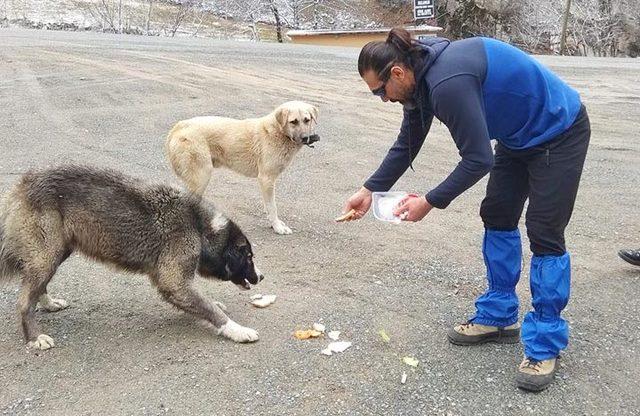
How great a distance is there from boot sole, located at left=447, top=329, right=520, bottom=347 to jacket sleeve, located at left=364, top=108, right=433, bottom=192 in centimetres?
123

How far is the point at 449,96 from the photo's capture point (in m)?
3.39

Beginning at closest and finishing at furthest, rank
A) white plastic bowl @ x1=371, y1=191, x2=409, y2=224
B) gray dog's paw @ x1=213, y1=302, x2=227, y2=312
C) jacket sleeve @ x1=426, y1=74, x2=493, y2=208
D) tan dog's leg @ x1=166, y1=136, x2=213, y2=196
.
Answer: jacket sleeve @ x1=426, y1=74, x2=493, y2=208, white plastic bowl @ x1=371, y1=191, x2=409, y2=224, gray dog's paw @ x1=213, y1=302, x2=227, y2=312, tan dog's leg @ x1=166, y1=136, x2=213, y2=196

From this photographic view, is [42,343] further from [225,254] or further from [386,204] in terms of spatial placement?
[386,204]

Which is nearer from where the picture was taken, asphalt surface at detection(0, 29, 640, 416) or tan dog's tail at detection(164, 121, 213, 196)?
asphalt surface at detection(0, 29, 640, 416)

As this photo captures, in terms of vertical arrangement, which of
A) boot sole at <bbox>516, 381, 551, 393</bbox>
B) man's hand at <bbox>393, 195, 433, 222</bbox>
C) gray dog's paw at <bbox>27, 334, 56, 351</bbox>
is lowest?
boot sole at <bbox>516, 381, 551, 393</bbox>

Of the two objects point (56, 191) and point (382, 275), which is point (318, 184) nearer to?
point (382, 275)

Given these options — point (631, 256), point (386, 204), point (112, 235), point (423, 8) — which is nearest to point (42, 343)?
point (112, 235)

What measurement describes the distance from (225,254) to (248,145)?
8.18ft

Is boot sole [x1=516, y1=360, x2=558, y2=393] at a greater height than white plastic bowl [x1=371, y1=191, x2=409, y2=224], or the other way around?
white plastic bowl [x1=371, y1=191, x2=409, y2=224]

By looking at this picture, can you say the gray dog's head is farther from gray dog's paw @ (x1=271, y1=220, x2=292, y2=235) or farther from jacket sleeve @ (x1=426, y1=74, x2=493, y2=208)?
jacket sleeve @ (x1=426, y1=74, x2=493, y2=208)

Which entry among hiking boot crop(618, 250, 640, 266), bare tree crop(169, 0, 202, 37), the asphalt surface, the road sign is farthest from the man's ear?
bare tree crop(169, 0, 202, 37)

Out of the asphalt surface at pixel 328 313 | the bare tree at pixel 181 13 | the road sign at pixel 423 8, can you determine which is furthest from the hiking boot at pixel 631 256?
the bare tree at pixel 181 13

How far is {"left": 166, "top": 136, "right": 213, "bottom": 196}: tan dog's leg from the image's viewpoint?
7.03m

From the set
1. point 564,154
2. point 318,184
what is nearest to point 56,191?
point 564,154
